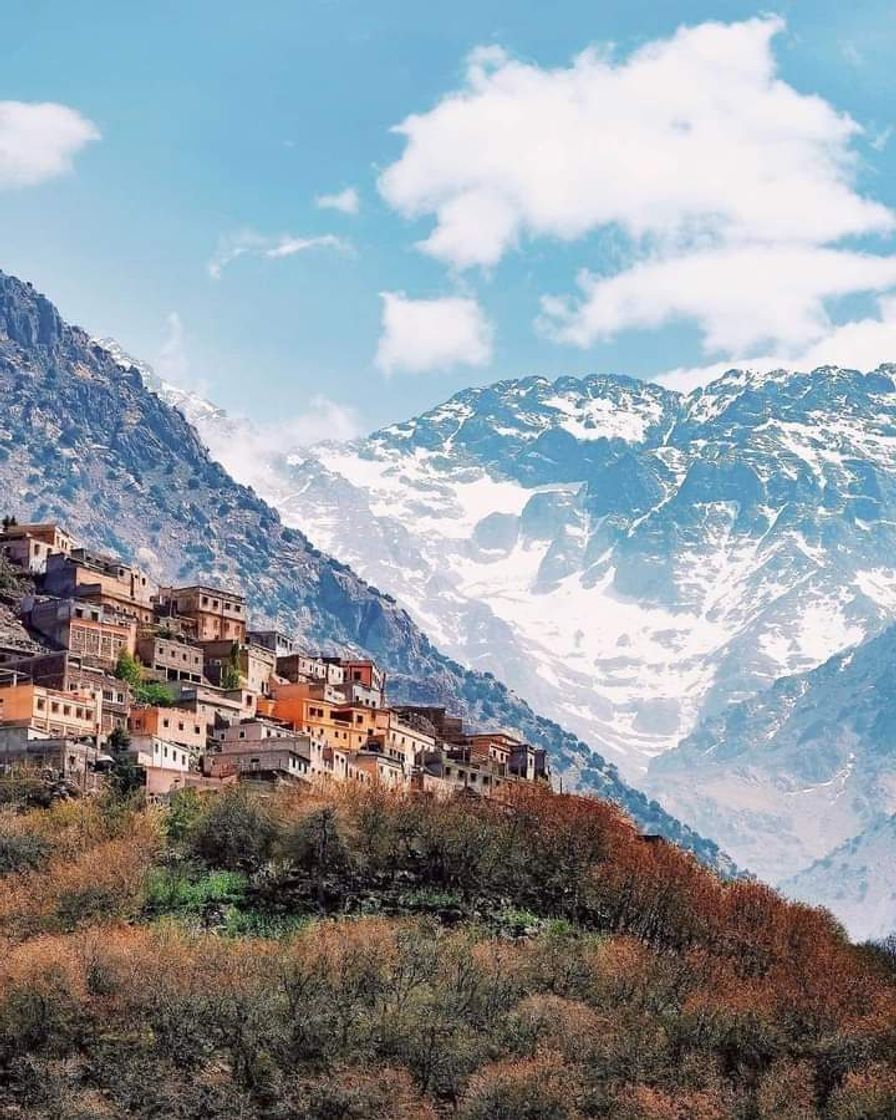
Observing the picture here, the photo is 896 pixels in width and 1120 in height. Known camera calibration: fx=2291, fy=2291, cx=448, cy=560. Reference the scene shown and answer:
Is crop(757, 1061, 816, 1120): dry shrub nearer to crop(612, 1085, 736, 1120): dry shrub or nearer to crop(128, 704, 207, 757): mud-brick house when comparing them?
crop(612, 1085, 736, 1120): dry shrub

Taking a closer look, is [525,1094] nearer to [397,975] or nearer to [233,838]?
[397,975]

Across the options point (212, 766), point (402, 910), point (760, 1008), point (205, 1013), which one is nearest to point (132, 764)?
point (212, 766)

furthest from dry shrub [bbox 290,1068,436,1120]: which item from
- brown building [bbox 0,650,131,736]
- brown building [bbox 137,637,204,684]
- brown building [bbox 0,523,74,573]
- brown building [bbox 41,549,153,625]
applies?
brown building [bbox 0,523,74,573]

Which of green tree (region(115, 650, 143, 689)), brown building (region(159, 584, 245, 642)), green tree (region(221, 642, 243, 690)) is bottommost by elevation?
green tree (region(115, 650, 143, 689))

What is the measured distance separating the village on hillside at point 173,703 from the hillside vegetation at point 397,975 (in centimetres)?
925

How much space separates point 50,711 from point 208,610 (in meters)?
42.8

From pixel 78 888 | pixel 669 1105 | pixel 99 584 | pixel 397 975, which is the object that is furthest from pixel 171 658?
pixel 669 1105

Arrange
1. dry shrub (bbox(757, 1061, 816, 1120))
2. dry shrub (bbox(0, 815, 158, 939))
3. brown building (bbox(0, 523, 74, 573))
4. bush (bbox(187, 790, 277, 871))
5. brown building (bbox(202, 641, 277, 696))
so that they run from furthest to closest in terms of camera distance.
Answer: brown building (bbox(0, 523, 74, 573)) < brown building (bbox(202, 641, 277, 696)) < bush (bbox(187, 790, 277, 871)) < dry shrub (bbox(0, 815, 158, 939)) < dry shrub (bbox(757, 1061, 816, 1120))

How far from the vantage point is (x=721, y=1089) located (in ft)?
359

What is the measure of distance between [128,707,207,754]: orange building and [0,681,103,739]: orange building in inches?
101

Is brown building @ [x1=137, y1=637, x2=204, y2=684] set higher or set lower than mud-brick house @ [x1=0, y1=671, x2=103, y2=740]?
higher

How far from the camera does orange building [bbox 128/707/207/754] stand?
153 meters

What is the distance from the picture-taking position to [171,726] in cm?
15462

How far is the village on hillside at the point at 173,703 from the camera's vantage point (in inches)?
5797
